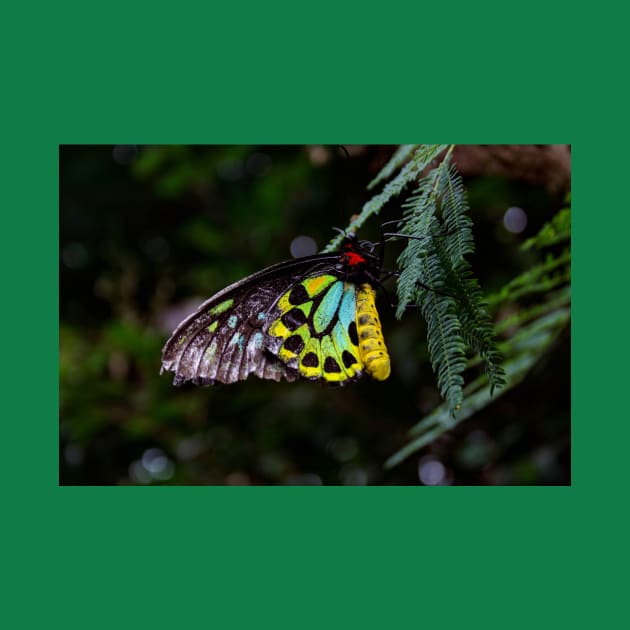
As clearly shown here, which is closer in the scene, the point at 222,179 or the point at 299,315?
the point at 299,315

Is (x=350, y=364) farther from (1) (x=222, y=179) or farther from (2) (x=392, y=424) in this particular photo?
(1) (x=222, y=179)

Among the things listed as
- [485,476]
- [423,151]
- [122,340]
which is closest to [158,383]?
[122,340]

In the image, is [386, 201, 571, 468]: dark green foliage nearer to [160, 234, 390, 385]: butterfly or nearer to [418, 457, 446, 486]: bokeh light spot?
[160, 234, 390, 385]: butterfly

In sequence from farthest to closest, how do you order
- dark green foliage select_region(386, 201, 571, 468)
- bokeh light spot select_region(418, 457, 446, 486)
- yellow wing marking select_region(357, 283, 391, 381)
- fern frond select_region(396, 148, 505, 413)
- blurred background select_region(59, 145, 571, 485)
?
bokeh light spot select_region(418, 457, 446, 486) → blurred background select_region(59, 145, 571, 485) → dark green foliage select_region(386, 201, 571, 468) → yellow wing marking select_region(357, 283, 391, 381) → fern frond select_region(396, 148, 505, 413)

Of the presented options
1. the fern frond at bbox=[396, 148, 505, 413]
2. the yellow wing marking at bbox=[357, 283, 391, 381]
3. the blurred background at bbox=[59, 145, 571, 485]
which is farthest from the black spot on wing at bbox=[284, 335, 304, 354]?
the blurred background at bbox=[59, 145, 571, 485]

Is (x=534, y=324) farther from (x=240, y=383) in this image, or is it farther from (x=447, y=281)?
(x=240, y=383)

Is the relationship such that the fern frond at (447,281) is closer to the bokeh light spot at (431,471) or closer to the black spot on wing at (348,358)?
the black spot on wing at (348,358)

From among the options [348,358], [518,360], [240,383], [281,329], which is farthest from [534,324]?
[240,383]
